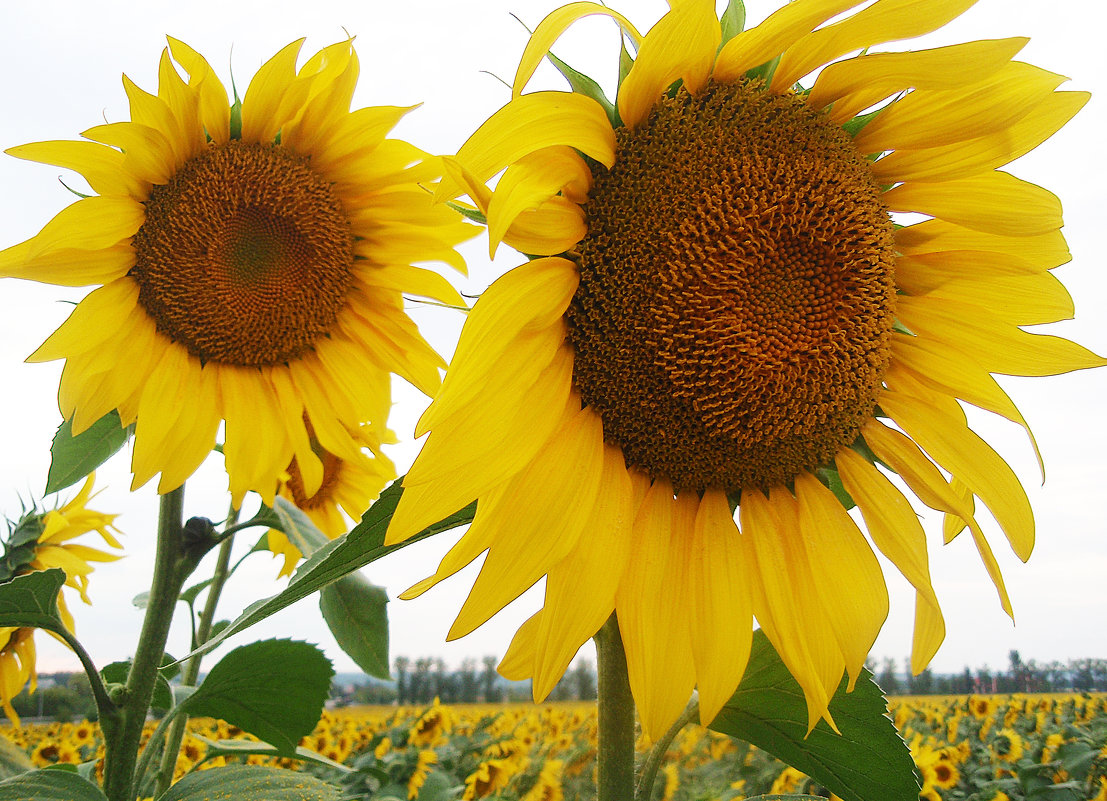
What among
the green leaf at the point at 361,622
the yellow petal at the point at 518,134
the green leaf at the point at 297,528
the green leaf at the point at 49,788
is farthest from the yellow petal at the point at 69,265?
the yellow petal at the point at 518,134

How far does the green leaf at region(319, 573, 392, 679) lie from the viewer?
190 cm

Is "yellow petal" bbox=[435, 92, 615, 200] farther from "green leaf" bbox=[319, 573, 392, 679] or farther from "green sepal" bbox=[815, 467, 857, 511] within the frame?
"green leaf" bbox=[319, 573, 392, 679]

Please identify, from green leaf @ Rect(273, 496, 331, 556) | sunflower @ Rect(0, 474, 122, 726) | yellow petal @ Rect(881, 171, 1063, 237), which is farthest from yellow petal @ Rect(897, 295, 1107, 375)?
sunflower @ Rect(0, 474, 122, 726)

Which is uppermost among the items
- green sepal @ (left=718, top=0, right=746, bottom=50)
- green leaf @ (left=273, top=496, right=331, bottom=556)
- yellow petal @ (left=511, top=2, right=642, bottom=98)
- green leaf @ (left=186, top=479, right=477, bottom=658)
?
green sepal @ (left=718, top=0, right=746, bottom=50)

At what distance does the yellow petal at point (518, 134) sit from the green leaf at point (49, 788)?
1202 millimetres

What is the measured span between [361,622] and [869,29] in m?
1.56

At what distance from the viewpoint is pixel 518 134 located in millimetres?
866

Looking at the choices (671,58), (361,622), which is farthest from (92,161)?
(671,58)

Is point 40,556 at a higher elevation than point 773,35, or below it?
below

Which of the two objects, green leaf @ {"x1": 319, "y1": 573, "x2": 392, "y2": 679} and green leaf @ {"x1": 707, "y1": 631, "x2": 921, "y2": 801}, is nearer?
green leaf @ {"x1": 707, "y1": 631, "x2": 921, "y2": 801}

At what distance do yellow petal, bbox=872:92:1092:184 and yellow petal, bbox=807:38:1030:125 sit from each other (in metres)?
0.10

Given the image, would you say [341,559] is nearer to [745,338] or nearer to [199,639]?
[745,338]

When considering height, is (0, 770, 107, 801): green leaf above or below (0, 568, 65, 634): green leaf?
below

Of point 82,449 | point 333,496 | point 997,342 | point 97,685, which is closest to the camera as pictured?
point 997,342
